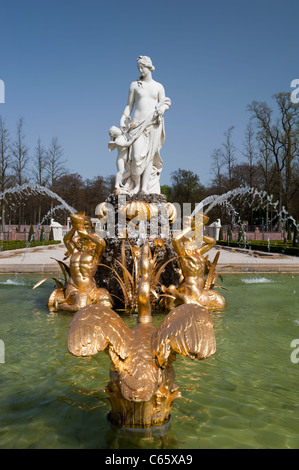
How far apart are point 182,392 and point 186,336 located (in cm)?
137

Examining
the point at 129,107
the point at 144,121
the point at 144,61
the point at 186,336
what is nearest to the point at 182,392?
the point at 186,336

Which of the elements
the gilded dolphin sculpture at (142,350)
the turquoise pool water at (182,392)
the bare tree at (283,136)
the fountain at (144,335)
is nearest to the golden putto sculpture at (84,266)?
the fountain at (144,335)

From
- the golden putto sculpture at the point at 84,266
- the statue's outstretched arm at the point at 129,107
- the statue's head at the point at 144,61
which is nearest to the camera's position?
the golden putto sculpture at the point at 84,266

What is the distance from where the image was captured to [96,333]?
77.7 inches

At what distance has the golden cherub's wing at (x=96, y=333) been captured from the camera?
191cm

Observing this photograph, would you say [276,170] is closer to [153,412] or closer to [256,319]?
[256,319]

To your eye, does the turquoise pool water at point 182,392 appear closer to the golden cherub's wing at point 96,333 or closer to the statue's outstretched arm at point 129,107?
the golden cherub's wing at point 96,333

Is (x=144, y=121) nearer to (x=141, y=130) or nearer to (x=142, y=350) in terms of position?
(x=141, y=130)

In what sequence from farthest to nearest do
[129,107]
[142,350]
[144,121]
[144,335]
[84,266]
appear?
[129,107] < [144,121] < [84,266] < [144,335] < [142,350]

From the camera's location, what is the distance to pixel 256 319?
5723 millimetres

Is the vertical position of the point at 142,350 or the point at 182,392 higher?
the point at 142,350

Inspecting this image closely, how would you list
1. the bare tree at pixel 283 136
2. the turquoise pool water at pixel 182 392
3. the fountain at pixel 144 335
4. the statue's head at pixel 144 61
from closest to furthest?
1. the fountain at pixel 144 335
2. the turquoise pool water at pixel 182 392
3. the statue's head at pixel 144 61
4. the bare tree at pixel 283 136

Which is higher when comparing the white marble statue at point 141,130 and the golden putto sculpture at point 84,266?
the white marble statue at point 141,130

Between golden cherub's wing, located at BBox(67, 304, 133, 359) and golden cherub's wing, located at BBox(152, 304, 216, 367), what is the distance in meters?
0.19
